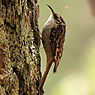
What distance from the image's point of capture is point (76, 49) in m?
6.78

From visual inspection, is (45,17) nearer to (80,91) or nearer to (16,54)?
(80,91)

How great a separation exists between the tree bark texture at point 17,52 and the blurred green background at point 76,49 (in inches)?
106

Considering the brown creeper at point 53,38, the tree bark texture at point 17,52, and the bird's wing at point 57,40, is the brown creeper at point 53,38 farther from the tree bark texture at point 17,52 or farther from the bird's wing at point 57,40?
the tree bark texture at point 17,52

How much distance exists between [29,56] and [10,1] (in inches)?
16.1

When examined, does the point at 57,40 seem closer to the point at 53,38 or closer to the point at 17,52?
the point at 53,38

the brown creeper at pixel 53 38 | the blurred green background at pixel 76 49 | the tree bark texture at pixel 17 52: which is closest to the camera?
the tree bark texture at pixel 17 52

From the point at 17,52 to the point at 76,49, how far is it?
4.20 metres

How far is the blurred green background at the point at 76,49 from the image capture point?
5.62 metres

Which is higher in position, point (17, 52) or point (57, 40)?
point (17, 52)

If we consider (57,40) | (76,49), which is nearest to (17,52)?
(57,40)

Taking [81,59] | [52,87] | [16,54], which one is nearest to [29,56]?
[16,54]

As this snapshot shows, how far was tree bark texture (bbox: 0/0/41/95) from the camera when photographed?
2.55 meters

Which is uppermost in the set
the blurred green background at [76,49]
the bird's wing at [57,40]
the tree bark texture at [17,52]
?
the tree bark texture at [17,52]

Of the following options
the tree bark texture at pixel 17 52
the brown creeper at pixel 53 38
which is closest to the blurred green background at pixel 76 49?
the brown creeper at pixel 53 38
